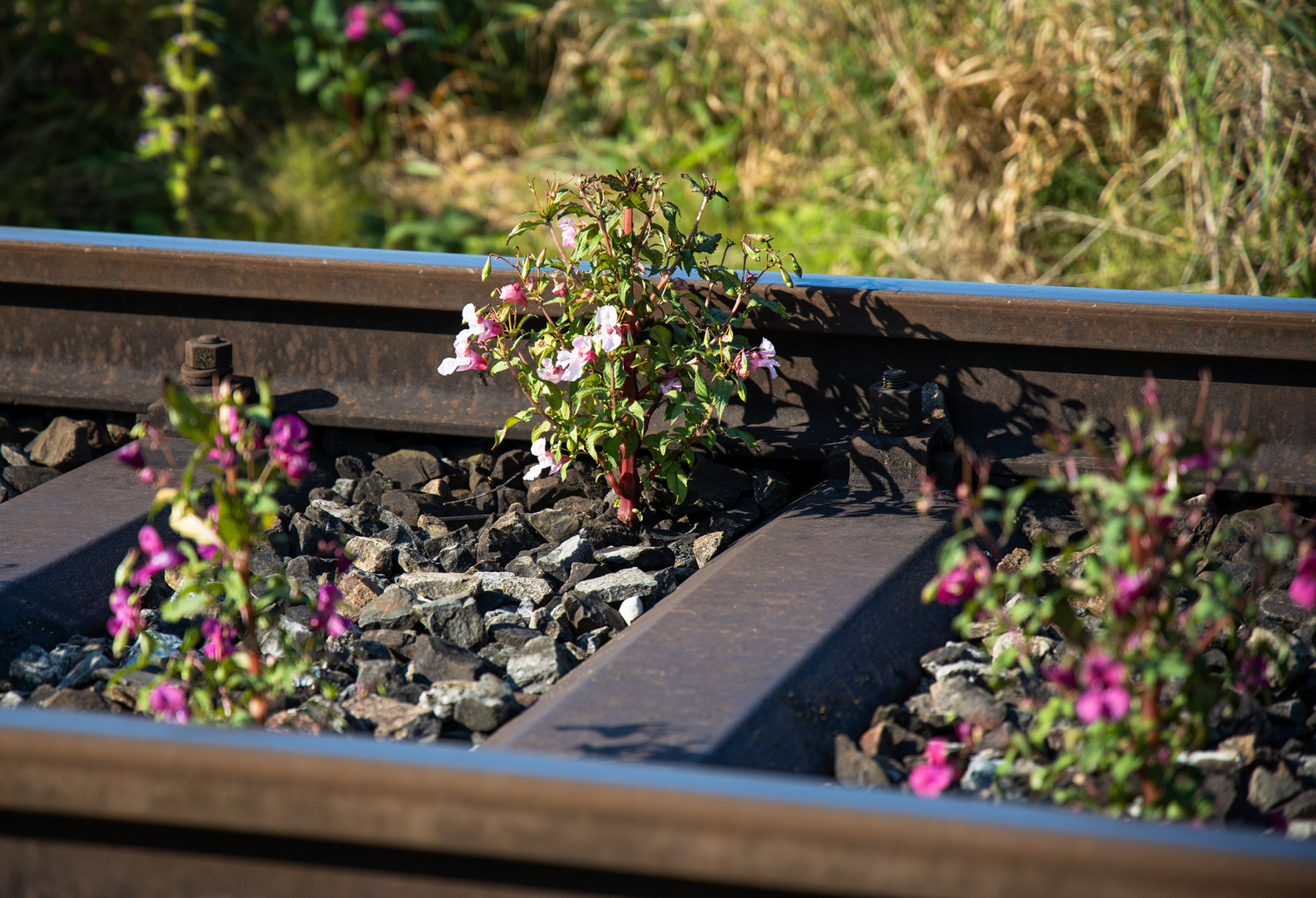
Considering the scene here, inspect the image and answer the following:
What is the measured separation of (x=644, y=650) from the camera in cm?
193

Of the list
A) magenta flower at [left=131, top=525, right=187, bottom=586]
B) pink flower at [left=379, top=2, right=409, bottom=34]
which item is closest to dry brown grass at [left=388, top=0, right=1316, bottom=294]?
pink flower at [left=379, top=2, right=409, bottom=34]

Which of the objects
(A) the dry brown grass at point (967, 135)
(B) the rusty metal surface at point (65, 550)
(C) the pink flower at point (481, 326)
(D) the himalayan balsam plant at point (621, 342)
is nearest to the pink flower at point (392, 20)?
(A) the dry brown grass at point (967, 135)

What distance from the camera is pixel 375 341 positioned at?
3027 millimetres

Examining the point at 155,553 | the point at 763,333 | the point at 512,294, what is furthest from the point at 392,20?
the point at 155,553

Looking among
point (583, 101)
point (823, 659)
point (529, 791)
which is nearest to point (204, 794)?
point (529, 791)

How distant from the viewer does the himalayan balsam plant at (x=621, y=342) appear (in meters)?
2.43

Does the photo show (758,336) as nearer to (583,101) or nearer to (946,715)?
(946,715)

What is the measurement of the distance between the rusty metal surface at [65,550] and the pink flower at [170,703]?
702 mm

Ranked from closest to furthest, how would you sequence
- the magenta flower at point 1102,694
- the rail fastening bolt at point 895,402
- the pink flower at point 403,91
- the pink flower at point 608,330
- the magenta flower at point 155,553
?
the magenta flower at point 1102,694, the magenta flower at point 155,553, the pink flower at point 608,330, the rail fastening bolt at point 895,402, the pink flower at point 403,91

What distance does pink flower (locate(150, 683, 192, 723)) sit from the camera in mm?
1543

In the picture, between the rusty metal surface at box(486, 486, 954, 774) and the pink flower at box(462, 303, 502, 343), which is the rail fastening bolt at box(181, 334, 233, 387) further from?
the rusty metal surface at box(486, 486, 954, 774)

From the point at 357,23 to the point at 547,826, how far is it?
6.35 m

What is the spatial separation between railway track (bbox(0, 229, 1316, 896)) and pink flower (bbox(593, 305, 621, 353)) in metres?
0.46

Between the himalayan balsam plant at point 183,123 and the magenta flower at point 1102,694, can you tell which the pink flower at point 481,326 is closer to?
the magenta flower at point 1102,694
